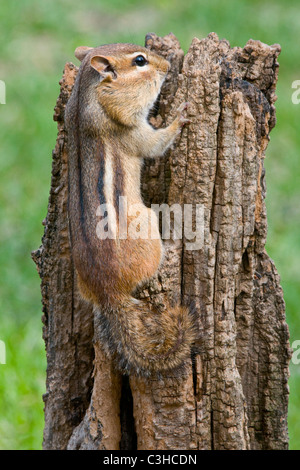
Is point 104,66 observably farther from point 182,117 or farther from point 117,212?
point 117,212

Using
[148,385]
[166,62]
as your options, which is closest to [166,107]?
[166,62]

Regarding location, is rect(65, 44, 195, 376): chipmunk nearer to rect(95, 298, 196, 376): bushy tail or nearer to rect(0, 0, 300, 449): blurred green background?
rect(95, 298, 196, 376): bushy tail

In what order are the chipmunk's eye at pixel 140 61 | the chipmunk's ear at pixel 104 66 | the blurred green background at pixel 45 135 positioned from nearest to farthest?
1. the chipmunk's ear at pixel 104 66
2. the chipmunk's eye at pixel 140 61
3. the blurred green background at pixel 45 135

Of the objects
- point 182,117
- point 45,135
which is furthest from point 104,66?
point 45,135

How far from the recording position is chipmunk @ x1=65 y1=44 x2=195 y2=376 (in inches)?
118

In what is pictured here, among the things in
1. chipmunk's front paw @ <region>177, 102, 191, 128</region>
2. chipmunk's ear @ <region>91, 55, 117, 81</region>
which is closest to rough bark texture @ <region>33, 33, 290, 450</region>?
chipmunk's front paw @ <region>177, 102, 191, 128</region>

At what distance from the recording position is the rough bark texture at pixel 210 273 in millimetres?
3002

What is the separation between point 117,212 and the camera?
10.1 feet

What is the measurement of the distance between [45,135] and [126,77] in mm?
3629

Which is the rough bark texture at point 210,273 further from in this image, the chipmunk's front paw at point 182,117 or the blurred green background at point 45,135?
the blurred green background at point 45,135

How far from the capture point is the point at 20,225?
20.2 ft

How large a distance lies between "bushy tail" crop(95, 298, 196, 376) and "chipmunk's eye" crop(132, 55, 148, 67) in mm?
1149

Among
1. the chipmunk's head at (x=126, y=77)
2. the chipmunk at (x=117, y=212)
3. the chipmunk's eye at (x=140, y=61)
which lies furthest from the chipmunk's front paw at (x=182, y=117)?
the chipmunk's eye at (x=140, y=61)
